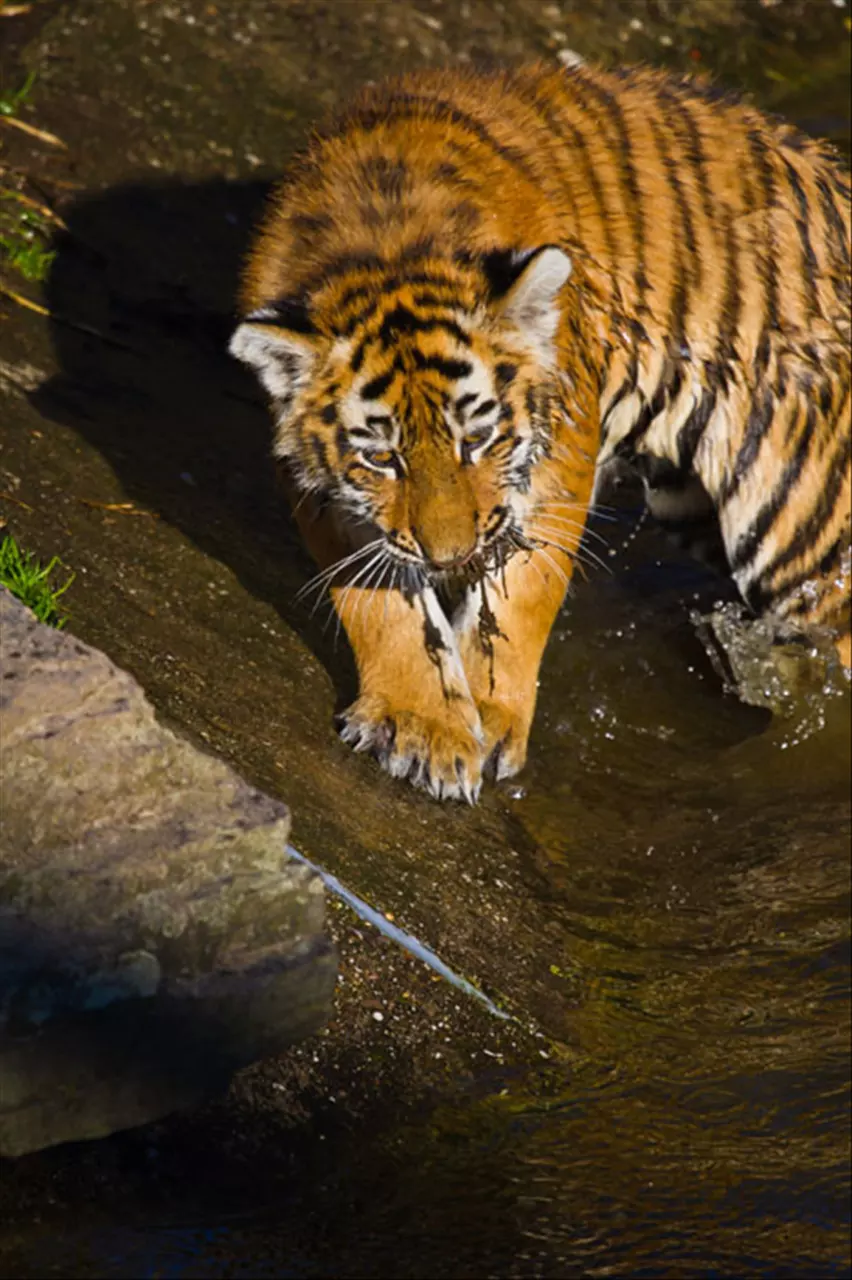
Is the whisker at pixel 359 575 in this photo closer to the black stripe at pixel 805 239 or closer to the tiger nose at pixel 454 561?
the tiger nose at pixel 454 561

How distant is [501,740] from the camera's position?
13.8 ft

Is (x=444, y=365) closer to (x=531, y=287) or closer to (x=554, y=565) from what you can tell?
(x=531, y=287)

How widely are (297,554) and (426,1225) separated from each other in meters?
2.19

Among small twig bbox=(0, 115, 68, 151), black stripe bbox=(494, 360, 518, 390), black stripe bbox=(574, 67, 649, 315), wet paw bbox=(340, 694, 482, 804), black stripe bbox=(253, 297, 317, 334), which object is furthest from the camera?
small twig bbox=(0, 115, 68, 151)

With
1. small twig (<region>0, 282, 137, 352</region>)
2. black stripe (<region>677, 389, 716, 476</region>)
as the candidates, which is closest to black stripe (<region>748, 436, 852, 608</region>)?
black stripe (<region>677, 389, 716, 476</region>)

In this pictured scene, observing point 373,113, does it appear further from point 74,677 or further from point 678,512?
point 74,677

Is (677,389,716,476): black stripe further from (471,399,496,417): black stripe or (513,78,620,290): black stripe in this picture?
(471,399,496,417): black stripe

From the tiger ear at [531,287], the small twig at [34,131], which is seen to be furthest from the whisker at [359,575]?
the small twig at [34,131]

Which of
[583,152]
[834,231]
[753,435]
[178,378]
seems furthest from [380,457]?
[178,378]

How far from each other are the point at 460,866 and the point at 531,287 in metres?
1.14

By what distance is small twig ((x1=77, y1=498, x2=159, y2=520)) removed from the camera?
441cm

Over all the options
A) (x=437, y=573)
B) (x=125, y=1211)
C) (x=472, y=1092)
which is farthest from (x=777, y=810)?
(x=125, y=1211)

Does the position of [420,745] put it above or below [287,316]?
below

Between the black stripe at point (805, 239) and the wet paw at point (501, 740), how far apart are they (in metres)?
1.30
